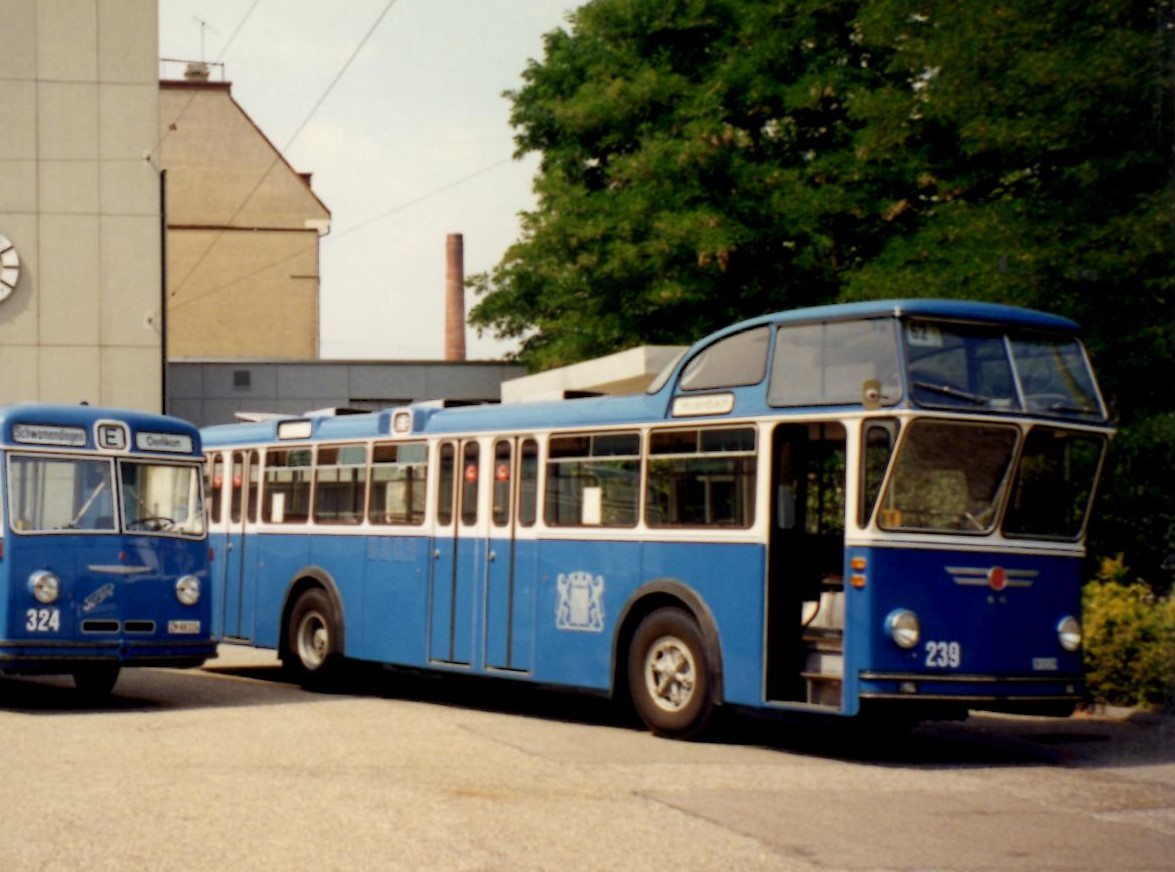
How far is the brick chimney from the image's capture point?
199 feet

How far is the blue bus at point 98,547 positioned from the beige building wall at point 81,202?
72.3 feet

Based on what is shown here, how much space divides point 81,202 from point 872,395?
2895 cm

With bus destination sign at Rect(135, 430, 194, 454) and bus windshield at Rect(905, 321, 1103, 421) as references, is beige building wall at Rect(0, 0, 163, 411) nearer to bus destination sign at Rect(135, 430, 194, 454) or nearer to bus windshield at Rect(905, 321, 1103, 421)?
bus destination sign at Rect(135, 430, 194, 454)

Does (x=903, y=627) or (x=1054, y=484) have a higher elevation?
(x=1054, y=484)

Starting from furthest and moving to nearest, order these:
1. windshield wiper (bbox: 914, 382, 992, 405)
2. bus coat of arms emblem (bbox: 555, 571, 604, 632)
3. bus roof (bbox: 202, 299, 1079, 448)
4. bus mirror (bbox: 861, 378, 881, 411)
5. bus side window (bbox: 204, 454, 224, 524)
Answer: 1. bus side window (bbox: 204, 454, 224, 524)
2. bus coat of arms emblem (bbox: 555, 571, 604, 632)
3. bus roof (bbox: 202, 299, 1079, 448)
4. windshield wiper (bbox: 914, 382, 992, 405)
5. bus mirror (bbox: 861, 378, 881, 411)

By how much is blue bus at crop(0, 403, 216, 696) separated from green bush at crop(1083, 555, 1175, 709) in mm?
7856

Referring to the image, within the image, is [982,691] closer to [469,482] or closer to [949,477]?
[949,477]

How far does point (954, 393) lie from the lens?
13516mm

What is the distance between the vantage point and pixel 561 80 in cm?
4025

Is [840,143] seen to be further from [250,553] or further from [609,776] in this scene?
[609,776]

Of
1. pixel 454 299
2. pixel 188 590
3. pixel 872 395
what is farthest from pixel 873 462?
pixel 454 299

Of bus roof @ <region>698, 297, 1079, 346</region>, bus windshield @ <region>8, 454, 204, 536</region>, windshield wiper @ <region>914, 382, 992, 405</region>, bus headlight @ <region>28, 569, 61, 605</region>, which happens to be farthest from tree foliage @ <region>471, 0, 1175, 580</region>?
bus headlight @ <region>28, 569, 61, 605</region>

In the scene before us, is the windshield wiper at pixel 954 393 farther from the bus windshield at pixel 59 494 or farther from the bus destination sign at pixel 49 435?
the bus destination sign at pixel 49 435

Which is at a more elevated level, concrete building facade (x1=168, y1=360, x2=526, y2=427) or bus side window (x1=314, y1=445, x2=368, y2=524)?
concrete building facade (x1=168, y1=360, x2=526, y2=427)
